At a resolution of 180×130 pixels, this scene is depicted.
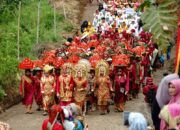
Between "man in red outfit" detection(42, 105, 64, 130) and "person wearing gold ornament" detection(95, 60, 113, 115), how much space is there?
174 inches

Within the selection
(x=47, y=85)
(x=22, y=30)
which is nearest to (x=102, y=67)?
(x=47, y=85)

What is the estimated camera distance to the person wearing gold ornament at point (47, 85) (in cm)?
1119

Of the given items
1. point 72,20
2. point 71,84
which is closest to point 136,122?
point 71,84

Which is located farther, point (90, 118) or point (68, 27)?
point (68, 27)

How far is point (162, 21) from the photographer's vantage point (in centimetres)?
173

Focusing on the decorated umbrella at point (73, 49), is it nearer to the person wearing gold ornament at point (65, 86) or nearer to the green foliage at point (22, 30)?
the green foliage at point (22, 30)

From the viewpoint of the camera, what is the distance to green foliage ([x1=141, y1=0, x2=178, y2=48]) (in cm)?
172

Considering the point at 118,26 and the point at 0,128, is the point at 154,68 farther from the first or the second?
the point at 0,128

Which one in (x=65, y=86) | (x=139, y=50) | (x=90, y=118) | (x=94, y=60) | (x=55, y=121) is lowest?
(x=90, y=118)

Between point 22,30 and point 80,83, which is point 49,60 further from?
point 22,30

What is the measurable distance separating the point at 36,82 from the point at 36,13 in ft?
34.5

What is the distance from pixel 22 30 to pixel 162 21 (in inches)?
700

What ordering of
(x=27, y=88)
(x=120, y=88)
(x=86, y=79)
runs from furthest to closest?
(x=120, y=88) → (x=27, y=88) → (x=86, y=79)

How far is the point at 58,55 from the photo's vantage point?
1355cm
